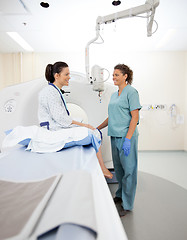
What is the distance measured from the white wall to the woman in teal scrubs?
2.18 meters

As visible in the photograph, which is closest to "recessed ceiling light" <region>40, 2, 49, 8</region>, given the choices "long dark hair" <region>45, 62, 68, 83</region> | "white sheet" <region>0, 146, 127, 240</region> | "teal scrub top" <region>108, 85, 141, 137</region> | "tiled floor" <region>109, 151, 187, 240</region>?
"long dark hair" <region>45, 62, 68, 83</region>

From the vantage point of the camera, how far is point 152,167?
8.19ft

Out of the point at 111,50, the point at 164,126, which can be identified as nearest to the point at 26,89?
the point at 111,50

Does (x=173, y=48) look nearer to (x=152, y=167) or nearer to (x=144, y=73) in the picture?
(x=144, y=73)

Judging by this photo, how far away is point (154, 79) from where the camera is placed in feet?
11.4

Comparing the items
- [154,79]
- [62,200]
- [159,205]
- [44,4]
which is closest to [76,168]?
[62,200]

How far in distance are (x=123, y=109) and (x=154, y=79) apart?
2511 mm

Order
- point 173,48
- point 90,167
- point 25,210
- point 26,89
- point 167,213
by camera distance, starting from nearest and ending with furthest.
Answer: point 25,210, point 90,167, point 167,213, point 26,89, point 173,48

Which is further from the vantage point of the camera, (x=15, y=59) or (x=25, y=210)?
(x=15, y=59)

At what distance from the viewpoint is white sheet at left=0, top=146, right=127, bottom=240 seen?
1.10 feet

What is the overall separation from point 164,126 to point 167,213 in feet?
8.12

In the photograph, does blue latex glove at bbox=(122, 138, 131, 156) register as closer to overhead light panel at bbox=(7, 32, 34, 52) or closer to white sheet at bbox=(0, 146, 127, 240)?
white sheet at bbox=(0, 146, 127, 240)

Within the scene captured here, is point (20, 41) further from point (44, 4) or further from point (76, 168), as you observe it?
point (76, 168)

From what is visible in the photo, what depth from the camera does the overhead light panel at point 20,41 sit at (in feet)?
9.39
